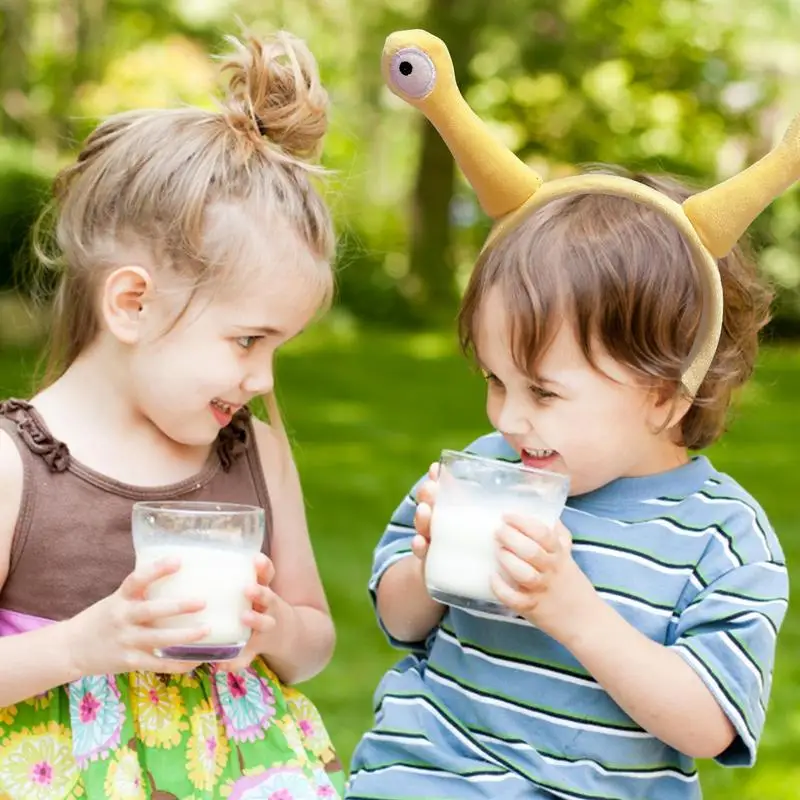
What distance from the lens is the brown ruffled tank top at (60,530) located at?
2650 mm

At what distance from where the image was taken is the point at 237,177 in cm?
274

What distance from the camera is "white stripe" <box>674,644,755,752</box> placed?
2494 millimetres

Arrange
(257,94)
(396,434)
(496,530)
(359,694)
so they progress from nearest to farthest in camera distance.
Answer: (496,530)
(257,94)
(359,694)
(396,434)

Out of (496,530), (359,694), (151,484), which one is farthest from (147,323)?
(359,694)

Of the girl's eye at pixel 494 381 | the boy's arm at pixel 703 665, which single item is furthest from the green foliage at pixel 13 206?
the boy's arm at pixel 703 665

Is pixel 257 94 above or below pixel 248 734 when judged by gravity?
above

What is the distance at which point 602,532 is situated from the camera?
106 inches

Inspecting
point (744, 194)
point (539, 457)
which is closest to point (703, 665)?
point (539, 457)

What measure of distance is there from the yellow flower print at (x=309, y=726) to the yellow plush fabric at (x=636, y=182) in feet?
3.60

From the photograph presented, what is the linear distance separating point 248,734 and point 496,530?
0.80 m

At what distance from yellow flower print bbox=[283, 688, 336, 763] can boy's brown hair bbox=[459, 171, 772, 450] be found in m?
0.95

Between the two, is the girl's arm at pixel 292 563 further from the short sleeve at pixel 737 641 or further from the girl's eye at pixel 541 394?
the short sleeve at pixel 737 641

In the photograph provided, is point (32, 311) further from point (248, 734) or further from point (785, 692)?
point (785, 692)

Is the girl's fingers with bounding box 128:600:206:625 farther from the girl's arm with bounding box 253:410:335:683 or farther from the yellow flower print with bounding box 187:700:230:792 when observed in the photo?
the girl's arm with bounding box 253:410:335:683
